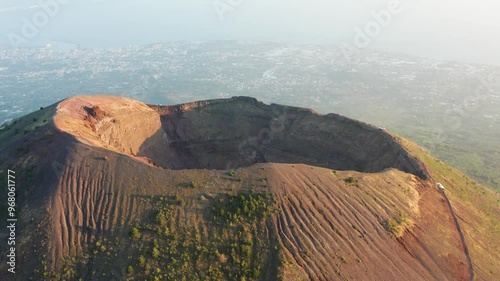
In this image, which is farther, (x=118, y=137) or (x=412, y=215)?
(x=118, y=137)

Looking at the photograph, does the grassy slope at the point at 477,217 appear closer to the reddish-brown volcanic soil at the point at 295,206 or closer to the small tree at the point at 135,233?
the reddish-brown volcanic soil at the point at 295,206

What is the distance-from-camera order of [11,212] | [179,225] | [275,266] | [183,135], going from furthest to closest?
[183,135]
[11,212]
[179,225]
[275,266]

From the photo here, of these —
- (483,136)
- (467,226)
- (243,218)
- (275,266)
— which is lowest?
(483,136)

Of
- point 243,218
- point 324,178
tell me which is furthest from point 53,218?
point 324,178

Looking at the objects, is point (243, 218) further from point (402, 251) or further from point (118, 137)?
point (118, 137)

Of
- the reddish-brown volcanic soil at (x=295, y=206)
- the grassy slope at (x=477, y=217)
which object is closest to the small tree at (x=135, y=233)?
the reddish-brown volcanic soil at (x=295, y=206)

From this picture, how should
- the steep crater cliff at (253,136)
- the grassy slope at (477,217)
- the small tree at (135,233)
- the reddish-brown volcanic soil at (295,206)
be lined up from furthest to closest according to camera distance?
1. the steep crater cliff at (253,136)
2. the grassy slope at (477,217)
3. the reddish-brown volcanic soil at (295,206)
4. the small tree at (135,233)

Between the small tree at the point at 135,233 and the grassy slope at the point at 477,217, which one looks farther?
the grassy slope at the point at 477,217

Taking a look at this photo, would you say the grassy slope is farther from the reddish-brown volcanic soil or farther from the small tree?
the small tree

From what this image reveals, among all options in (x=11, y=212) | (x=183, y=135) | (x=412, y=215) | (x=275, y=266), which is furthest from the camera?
(x=183, y=135)

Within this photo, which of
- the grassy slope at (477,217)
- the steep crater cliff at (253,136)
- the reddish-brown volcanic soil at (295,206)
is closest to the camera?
the reddish-brown volcanic soil at (295,206)
